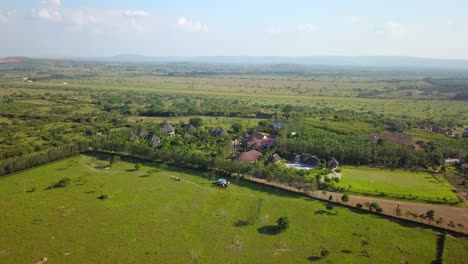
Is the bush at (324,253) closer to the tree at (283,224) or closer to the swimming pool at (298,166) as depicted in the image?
the tree at (283,224)

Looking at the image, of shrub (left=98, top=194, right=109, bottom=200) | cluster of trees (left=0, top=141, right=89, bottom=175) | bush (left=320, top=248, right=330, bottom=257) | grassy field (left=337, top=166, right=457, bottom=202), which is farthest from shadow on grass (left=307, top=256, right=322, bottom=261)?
cluster of trees (left=0, top=141, right=89, bottom=175)

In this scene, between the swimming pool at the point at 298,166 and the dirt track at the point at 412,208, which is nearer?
the dirt track at the point at 412,208

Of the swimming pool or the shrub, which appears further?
the swimming pool

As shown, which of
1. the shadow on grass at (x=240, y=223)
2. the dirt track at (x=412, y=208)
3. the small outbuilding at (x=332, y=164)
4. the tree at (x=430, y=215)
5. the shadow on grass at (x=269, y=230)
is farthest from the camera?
the small outbuilding at (x=332, y=164)

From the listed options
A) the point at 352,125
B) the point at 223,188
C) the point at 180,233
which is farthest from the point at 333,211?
the point at 352,125

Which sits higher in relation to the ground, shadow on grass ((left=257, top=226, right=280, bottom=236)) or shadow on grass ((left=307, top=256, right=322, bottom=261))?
shadow on grass ((left=257, top=226, right=280, bottom=236))

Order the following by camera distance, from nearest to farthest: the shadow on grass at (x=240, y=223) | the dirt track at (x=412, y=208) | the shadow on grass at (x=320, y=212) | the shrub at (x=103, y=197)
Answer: the shadow on grass at (x=240, y=223)
the dirt track at (x=412, y=208)
the shadow on grass at (x=320, y=212)
the shrub at (x=103, y=197)

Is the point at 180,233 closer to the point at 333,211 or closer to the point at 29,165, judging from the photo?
the point at 333,211

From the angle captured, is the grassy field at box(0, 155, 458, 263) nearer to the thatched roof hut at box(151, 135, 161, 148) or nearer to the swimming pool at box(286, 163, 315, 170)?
the swimming pool at box(286, 163, 315, 170)

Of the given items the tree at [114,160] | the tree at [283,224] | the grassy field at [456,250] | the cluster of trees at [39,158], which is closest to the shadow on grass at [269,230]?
the tree at [283,224]
